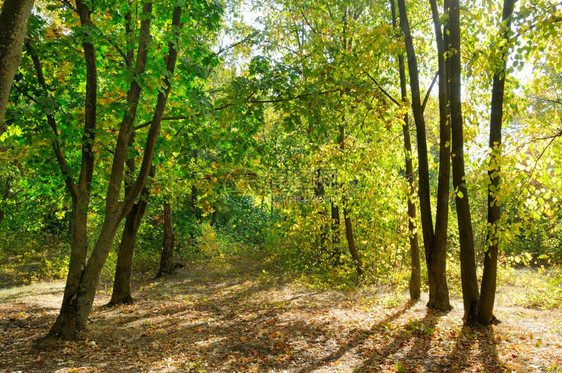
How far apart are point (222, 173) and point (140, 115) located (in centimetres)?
214

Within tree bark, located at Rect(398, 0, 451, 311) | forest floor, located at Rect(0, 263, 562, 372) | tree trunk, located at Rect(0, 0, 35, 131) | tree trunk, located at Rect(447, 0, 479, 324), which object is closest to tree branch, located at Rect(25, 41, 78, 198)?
forest floor, located at Rect(0, 263, 562, 372)

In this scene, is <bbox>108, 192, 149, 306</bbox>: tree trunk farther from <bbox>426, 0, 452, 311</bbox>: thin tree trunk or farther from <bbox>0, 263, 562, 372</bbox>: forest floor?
<bbox>426, 0, 452, 311</bbox>: thin tree trunk

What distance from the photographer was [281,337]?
20.5ft

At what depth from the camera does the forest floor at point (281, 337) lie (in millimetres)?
5031

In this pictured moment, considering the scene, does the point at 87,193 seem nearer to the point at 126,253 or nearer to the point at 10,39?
the point at 126,253

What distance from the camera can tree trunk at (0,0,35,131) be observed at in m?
2.38

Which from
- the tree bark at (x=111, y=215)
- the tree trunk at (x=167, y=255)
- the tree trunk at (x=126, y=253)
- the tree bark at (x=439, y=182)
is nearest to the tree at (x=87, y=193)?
the tree bark at (x=111, y=215)

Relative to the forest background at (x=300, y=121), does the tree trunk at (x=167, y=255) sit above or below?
below

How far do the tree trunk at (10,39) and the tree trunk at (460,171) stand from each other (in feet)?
19.4

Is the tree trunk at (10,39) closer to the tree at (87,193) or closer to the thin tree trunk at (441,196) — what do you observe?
the tree at (87,193)

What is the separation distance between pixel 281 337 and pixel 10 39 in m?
5.33

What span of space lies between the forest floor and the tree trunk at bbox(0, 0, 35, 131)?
12.4 feet

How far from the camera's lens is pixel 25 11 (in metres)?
2.50

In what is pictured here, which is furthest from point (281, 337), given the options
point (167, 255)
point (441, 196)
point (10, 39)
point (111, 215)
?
point (167, 255)
